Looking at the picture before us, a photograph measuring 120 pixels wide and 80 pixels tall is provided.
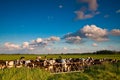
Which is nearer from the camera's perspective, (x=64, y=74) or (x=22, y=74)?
(x=22, y=74)

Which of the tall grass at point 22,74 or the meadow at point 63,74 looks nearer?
the tall grass at point 22,74

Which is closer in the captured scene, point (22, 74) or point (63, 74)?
point (22, 74)

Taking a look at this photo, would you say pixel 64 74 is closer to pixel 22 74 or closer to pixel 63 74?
pixel 63 74

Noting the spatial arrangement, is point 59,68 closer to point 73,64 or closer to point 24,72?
point 73,64

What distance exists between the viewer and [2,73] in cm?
1041

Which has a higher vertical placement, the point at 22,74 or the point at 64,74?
the point at 22,74

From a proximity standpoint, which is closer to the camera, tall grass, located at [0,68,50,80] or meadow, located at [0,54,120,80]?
tall grass, located at [0,68,50,80]

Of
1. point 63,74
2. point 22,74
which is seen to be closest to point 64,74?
point 63,74

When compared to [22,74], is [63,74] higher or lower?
lower

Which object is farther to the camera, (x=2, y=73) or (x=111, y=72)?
(x=111, y=72)

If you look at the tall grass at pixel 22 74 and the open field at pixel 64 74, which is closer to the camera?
the tall grass at pixel 22 74

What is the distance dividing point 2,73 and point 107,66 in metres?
5.59

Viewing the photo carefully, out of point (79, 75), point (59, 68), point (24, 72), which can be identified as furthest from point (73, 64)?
point (24, 72)

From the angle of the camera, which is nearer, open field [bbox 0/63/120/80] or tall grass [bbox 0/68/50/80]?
tall grass [bbox 0/68/50/80]
